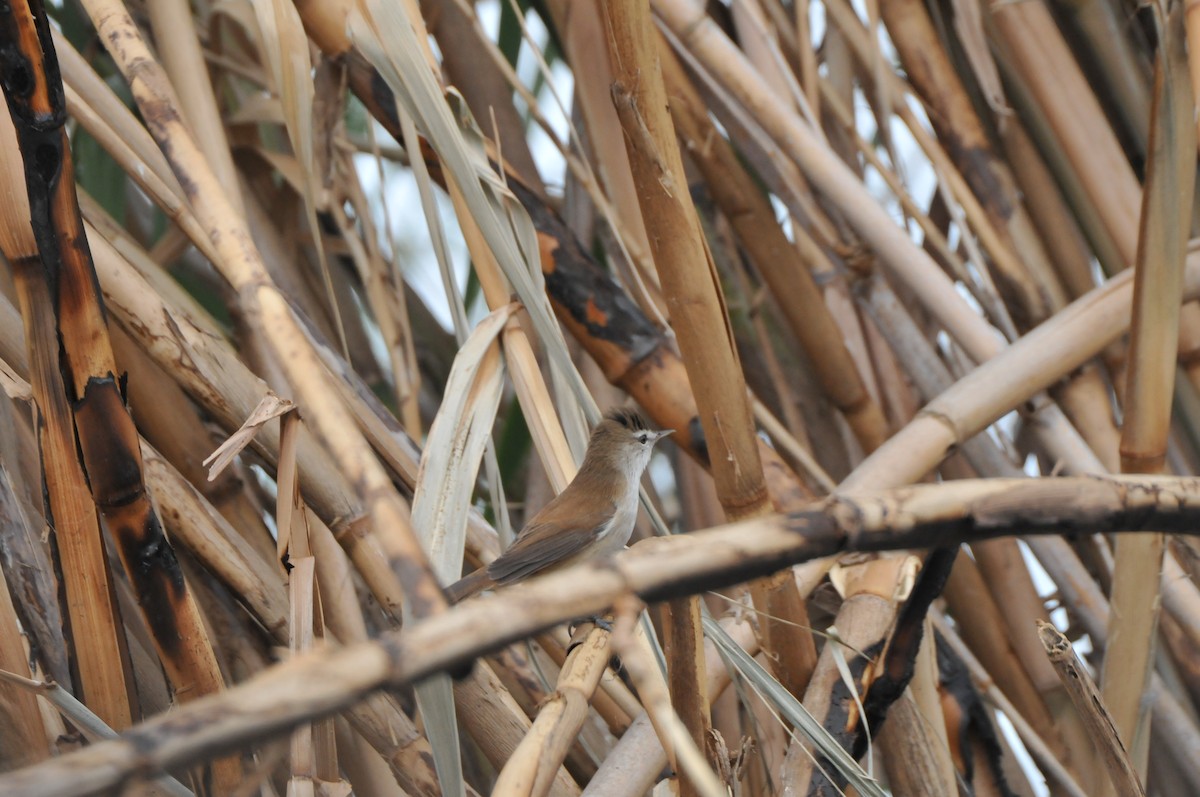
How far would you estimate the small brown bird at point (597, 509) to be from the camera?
158cm

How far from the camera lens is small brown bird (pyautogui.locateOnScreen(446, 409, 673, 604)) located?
1583 mm

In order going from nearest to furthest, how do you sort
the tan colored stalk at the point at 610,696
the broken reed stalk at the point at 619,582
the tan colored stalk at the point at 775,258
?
1. the broken reed stalk at the point at 619,582
2. the tan colored stalk at the point at 610,696
3. the tan colored stalk at the point at 775,258

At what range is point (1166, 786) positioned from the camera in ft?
5.41

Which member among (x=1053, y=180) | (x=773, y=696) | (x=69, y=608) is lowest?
(x=773, y=696)

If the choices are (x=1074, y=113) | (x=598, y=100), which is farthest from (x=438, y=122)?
(x=1074, y=113)

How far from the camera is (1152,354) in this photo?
1.04 m

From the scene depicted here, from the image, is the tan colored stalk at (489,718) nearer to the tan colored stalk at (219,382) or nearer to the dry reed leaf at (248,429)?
the tan colored stalk at (219,382)

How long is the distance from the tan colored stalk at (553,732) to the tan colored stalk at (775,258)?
0.98 metres

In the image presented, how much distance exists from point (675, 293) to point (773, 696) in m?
0.34

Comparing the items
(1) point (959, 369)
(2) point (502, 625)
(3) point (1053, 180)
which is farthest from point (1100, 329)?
(2) point (502, 625)

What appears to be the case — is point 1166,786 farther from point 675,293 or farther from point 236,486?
point 236,486

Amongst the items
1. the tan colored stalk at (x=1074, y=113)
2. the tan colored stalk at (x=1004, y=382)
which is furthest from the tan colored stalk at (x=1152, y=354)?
the tan colored stalk at (x=1074, y=113)

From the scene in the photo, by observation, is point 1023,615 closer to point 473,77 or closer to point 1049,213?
point 1049,213

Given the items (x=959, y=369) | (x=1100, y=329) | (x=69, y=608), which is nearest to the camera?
(x=69, y=608)
